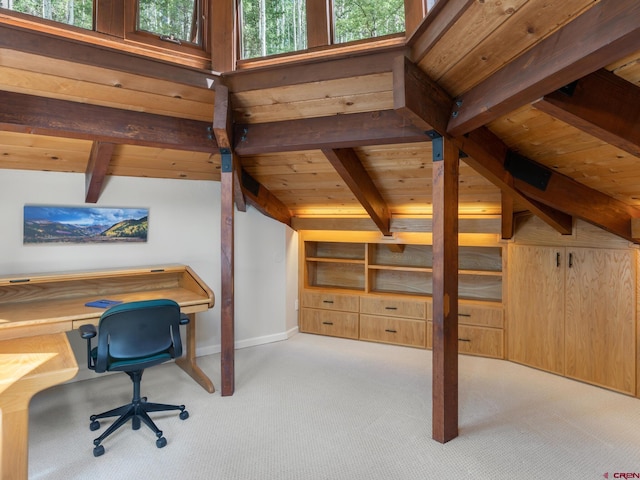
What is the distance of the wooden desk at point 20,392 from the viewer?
164cm

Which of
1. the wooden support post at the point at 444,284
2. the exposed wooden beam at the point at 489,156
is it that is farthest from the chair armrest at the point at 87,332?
the exposed wooden beam at the point at 489,156

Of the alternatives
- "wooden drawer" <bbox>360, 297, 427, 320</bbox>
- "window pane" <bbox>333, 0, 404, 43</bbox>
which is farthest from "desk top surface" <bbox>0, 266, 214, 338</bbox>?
"window pane" <bbox>333, 0, 404, 43</bbox>

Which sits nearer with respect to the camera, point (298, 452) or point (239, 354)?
point (298, 452)

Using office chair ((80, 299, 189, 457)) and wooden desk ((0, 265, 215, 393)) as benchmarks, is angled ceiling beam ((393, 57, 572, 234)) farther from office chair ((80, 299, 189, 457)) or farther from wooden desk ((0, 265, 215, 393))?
wooden desk ((0, 265, 215, 393))

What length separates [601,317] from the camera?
9.87 feet

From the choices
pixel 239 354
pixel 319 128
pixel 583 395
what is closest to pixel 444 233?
pixel 319 128

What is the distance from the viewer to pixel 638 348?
284cm

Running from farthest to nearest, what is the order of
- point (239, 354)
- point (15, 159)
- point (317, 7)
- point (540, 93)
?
1. point (239, 354)
2. point (15, 159)
3. point (317, 7)
4. point (540, 93)

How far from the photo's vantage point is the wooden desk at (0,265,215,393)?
7.82 ft

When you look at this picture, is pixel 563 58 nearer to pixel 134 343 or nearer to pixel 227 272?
pixel 227 272

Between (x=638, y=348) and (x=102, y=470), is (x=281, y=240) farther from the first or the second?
(x=638, y=348)

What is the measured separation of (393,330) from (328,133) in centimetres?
242

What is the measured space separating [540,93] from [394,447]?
200 centimetres

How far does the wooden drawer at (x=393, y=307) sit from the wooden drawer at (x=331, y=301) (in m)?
0.09
